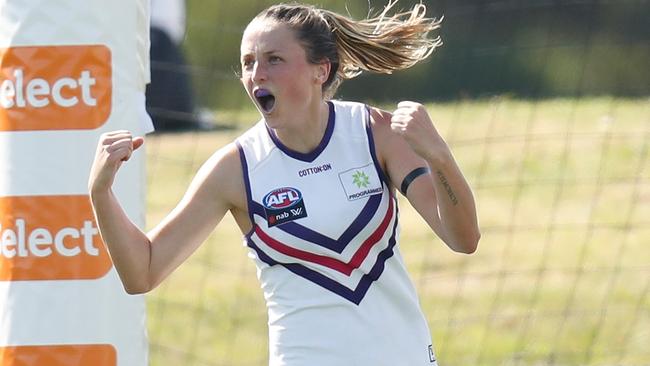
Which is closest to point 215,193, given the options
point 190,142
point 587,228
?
point 587,228

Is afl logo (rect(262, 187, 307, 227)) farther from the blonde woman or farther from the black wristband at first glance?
the black wristband

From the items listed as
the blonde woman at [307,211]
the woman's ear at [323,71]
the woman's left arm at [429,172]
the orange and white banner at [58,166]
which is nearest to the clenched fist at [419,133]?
the woman's left arm at [429,172]

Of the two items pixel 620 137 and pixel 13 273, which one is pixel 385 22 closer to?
pixel 13 273

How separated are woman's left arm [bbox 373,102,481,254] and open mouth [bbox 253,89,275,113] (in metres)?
0.30

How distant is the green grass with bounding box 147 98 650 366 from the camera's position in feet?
24.4

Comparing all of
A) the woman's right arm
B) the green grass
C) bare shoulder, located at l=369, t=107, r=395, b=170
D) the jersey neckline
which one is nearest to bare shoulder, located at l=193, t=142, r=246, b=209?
the woman's right arm

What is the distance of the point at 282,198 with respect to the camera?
12.2 ft

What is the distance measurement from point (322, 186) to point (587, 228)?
5038mm

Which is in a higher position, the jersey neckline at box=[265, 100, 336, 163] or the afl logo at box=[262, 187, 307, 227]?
the jersey neckline at box=[265, 100, 336, 163]

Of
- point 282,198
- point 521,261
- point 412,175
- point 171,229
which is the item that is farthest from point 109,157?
point 521,261

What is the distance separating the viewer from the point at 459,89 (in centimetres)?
1020

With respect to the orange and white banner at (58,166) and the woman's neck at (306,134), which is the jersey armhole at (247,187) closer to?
the woman's neck at (306,134)

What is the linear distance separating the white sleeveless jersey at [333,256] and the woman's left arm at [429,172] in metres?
0.05

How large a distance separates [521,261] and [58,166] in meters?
4.61
